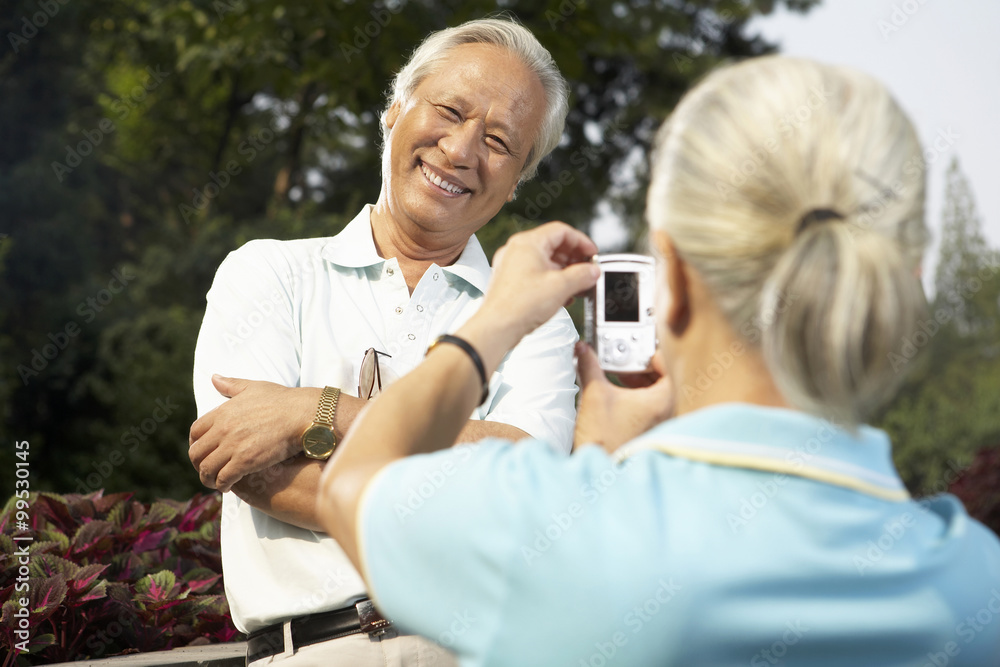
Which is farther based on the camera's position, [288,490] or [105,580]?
[105,580]

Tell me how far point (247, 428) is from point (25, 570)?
1322 millimetres

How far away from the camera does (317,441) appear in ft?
7.43

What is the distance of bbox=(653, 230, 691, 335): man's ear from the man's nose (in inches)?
64.0

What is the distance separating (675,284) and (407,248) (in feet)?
5.57

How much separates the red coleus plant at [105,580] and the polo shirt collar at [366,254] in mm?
1326

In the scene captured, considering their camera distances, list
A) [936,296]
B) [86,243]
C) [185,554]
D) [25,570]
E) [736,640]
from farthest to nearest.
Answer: [936,296] → [86,243] → [185,554] → [25,570] → [736,640]

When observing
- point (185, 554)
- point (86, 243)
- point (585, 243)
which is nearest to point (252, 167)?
point (86, 243)

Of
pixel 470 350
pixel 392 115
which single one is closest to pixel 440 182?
pixel 392 115

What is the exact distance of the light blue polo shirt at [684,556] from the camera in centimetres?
116

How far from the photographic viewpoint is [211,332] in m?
2.51

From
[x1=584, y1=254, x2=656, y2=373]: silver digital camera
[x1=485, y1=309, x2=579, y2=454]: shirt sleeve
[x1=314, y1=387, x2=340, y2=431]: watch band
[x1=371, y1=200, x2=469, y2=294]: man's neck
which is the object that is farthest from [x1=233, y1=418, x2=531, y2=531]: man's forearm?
[x1=371, y1=200, x2=469, y2=294]: man's neck

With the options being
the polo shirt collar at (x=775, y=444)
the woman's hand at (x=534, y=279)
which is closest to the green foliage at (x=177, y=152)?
the woman's hand at (x=534, y=279)

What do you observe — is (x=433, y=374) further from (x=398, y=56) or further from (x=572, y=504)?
(x=398, y=56)

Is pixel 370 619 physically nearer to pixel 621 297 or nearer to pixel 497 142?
pixel 621 297
